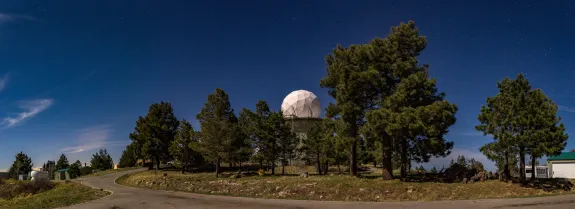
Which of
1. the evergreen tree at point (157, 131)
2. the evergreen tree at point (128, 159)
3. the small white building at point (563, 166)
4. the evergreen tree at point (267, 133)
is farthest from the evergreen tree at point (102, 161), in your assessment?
the small white building at point (563, 166)

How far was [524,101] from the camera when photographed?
20734 millimetres

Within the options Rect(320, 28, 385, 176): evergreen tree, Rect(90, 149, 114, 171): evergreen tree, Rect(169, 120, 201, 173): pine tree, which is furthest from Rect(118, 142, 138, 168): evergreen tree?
Rect(320, 28, 385, 176): evergreen tree

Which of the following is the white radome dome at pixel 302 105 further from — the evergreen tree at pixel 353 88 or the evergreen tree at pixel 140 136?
the evergreen tree at pixel 353 88

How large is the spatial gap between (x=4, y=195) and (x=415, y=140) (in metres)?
37.8

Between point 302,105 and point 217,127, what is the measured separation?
63.9 feet

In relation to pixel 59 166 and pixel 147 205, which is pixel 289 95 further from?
pixel 59 166

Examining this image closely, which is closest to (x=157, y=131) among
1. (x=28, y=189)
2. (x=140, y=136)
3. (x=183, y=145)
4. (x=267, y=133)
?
(x=140, y=136)

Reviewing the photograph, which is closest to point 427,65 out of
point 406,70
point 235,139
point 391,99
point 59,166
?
point 406,70

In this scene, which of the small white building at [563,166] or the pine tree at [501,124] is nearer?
the pine tree at [501,124]

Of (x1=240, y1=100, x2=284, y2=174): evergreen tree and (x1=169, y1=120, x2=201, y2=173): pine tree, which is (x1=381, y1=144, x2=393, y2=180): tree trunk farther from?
(x1=169, y1=120, x2=201, y2=173): pine tree

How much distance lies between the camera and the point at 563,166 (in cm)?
3600

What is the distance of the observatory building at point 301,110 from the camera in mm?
49625

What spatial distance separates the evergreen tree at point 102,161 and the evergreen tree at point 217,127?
1920 inches

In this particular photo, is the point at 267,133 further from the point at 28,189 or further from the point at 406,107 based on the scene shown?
the point at 28,189
